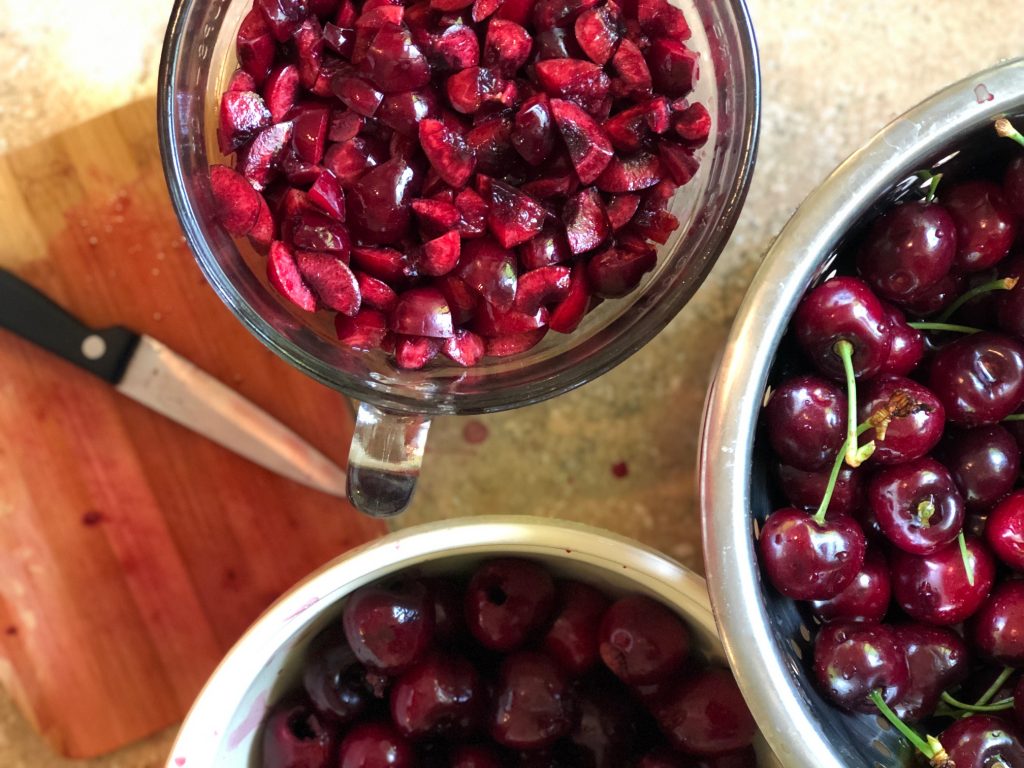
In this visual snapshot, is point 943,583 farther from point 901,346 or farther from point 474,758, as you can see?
point 474,758

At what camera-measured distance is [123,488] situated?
1086 millimetres

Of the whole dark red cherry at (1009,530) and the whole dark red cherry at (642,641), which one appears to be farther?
the whole dark red cherry at (642,641)

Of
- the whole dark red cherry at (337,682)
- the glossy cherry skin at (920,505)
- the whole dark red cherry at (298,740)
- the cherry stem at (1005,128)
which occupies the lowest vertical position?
the whole dark red cherry at (298,740)

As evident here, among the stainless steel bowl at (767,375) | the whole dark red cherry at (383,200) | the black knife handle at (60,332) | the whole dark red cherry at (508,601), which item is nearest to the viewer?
the stainless steel bowl at (767,375)

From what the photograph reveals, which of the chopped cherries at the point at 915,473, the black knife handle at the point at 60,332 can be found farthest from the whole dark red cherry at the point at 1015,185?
the black knife handle at the point at 60,332

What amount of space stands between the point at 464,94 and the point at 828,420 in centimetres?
A: 41

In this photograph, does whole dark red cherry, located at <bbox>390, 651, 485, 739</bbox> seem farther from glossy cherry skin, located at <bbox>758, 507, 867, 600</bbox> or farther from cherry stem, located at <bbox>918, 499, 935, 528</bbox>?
cherry stem, located at <bbox>918, 499, 935, 528</bbox>

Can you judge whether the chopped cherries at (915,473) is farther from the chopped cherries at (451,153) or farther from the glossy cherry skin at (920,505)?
the chopped cherries at (451,153)

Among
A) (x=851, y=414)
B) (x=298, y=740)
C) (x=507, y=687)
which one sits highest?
(x=851, y=414)

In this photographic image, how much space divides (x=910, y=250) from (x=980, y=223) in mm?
88

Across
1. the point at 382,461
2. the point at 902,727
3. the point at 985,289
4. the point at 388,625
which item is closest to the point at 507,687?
the point at 388,625

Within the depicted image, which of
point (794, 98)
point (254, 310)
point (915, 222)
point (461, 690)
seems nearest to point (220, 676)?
point (461, 690)

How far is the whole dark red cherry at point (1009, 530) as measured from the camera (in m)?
0.78

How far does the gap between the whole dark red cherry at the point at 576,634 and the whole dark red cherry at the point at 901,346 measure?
1.19ft
